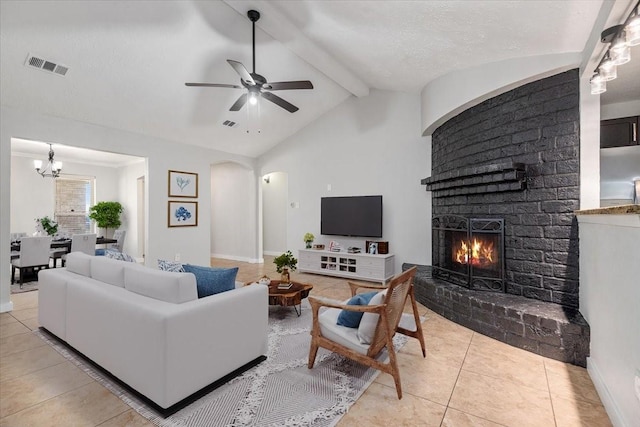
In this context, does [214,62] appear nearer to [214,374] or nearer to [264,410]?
[214,374]

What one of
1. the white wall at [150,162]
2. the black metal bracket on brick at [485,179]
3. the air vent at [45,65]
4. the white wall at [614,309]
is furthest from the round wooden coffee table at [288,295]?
the air vent at [45,65]

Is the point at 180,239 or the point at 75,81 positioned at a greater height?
the point at 75,81

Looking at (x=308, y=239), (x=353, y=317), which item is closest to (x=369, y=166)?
(x=308, y=239)

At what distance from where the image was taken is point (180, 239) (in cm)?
573

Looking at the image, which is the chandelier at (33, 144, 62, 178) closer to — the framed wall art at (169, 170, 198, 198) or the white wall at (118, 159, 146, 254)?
the white wall at (118, 159, 146, 254)

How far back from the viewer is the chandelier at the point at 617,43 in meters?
1.71

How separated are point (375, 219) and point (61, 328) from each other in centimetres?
446

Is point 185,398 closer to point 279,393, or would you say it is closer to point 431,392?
point 279,393

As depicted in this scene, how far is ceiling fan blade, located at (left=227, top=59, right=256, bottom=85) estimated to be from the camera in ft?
9.22

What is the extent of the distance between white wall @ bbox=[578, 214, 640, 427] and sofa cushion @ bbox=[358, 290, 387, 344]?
1.32 m

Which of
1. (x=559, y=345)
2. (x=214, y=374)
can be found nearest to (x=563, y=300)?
(x=559, y=345)

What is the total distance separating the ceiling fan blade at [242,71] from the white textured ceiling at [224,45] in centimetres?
81

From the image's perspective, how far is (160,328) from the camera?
175cm

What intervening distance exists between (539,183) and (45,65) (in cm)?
540
